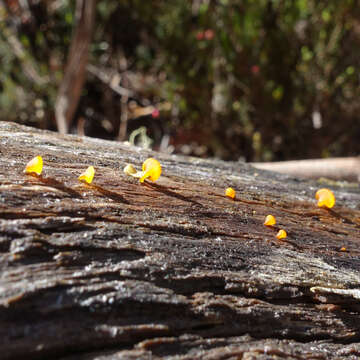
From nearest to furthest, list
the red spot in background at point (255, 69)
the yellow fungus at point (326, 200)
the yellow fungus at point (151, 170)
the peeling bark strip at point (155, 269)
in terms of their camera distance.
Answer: the peeling bark strip at point (155, 269) < the yellow fungus at point (151, 170) < the yellow fungus at point (326, 200) < the red spot in background at point (255, 69)

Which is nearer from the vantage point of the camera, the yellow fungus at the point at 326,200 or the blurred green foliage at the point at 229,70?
the yellow fungus at the point at 326,200

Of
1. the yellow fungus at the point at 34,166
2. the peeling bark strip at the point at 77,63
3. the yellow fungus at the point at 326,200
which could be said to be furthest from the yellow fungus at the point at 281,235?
the peeling bark strip at the point at 77,63

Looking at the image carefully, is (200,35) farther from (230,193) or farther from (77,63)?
(230,193)

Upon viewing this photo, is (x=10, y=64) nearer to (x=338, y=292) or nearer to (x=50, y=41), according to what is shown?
(x=50, y=41)

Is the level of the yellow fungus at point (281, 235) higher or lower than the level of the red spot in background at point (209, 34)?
lower

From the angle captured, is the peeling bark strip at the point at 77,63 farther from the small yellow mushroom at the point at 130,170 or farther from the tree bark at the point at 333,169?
the small yellow mushroom at the point at 130,170

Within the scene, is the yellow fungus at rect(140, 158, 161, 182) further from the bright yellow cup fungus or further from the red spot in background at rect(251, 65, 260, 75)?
the red spot in background at rect(251, 65, 260, 75)
